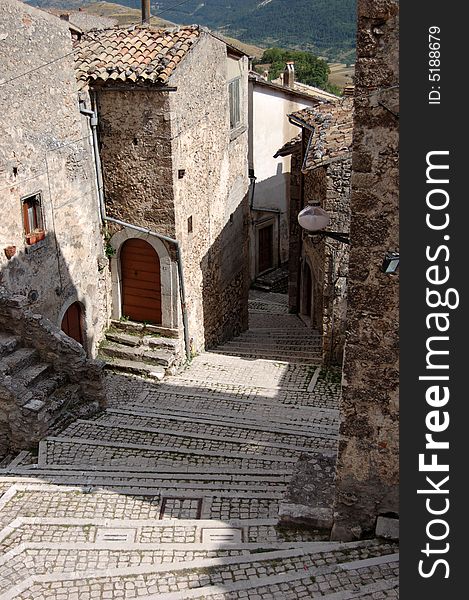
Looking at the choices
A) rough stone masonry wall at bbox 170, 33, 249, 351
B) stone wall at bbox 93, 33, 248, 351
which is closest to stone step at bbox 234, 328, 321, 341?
rough stone masonry wall at bbox 170, 33, 249, 351

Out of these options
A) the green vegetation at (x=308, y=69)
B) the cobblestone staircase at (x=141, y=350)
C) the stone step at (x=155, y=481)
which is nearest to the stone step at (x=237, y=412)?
the cobblestone staircase at (x=141, y=350)

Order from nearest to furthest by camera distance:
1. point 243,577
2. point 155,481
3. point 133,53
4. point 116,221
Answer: point 243,577, point 155,481, point 133,53, point 116,221

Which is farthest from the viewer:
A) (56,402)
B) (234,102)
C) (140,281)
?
(234,102)

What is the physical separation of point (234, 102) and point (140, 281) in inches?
228

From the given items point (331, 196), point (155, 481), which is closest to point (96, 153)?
point (331, 196)

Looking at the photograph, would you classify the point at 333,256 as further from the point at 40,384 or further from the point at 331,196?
the point at 40,384

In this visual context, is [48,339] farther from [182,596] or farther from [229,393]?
[182,596]

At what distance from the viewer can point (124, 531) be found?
6562 millimetres

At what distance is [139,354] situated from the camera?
13.6m

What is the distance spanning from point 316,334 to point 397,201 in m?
13.5

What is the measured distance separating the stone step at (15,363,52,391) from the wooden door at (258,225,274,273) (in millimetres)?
19185

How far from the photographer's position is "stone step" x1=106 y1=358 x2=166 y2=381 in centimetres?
1319

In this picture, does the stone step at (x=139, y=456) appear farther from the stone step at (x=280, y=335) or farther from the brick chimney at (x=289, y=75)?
the brick chimney at (x=289, y=75)

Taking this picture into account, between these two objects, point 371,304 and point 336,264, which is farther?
point 336,264
